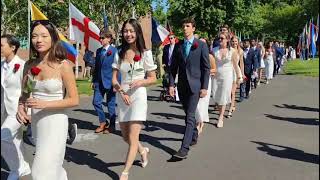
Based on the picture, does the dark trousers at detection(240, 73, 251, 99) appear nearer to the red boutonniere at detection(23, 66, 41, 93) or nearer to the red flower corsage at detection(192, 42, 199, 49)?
the red flower corsage at detection(192, 42, 199, 49)

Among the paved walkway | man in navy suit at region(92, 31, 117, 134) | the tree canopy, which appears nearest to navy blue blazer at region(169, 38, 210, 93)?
the paved walkway

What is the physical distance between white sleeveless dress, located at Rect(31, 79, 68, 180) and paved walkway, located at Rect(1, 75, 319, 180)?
6.51ft

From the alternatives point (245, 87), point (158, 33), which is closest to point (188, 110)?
point (158, 33)

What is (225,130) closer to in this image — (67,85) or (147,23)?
(67,85)

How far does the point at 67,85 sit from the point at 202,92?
3.48 metres

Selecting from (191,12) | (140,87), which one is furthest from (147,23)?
(140,87)

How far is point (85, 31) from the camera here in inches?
423

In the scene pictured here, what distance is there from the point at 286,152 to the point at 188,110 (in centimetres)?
162

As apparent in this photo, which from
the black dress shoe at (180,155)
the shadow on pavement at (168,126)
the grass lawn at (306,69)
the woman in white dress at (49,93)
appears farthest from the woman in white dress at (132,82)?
the shadow on pavement at (168,126)

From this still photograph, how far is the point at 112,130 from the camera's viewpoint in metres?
10.2

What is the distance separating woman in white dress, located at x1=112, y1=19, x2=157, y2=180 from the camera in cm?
630

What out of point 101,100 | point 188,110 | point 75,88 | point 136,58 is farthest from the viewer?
point 101,100

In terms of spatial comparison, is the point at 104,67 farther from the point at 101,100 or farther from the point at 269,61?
the point at 269,61

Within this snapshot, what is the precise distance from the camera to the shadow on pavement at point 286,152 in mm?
7629
